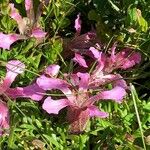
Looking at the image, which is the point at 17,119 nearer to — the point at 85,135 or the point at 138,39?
the point at 85,135

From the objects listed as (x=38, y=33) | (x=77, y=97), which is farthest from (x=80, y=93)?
(x=38, y=33)

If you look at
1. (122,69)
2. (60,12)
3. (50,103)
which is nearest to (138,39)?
(122,69)

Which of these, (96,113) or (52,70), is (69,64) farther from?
(96,113)

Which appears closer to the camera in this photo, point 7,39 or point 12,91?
point 12,91

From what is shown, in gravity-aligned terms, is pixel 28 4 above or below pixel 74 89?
above

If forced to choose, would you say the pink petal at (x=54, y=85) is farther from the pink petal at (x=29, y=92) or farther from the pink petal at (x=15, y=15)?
the pink petal at (x=15, y=15)

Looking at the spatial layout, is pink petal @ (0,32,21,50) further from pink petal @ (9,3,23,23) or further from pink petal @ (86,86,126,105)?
pink petal @ (86,86,126,105)

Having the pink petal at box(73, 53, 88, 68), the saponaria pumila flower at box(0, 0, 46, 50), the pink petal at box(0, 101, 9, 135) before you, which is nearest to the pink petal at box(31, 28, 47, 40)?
the saponaria pumila flower at box(0, 0, 46, 50)
